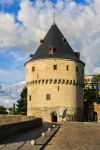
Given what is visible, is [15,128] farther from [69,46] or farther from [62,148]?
[69,46]

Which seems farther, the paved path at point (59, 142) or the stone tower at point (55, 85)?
the stone tower at point (55, 85)

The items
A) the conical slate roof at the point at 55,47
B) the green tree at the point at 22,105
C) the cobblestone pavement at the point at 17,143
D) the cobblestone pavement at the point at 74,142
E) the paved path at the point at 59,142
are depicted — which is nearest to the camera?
the cobblestone pavement at the point at 17,143

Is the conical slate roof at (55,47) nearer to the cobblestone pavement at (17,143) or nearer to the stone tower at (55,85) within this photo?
the stone tower at (55,85)

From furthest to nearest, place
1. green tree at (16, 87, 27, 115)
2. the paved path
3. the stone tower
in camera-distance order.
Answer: green tree at (16, 87, 27, 115), the stone tower, the paved path

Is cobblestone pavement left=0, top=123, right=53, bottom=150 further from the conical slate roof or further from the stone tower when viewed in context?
the conical slate roof

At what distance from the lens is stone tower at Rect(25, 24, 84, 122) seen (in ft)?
213

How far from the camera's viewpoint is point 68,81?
65875 mm

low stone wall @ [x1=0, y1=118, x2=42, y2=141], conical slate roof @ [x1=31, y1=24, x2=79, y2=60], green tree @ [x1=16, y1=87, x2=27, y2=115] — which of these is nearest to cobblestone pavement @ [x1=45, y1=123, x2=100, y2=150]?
low stone wall @ [x1=0, y1=118, x2=42, y2=141]

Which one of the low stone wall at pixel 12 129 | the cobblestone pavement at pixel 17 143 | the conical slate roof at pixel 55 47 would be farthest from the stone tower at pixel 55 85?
the cobblestone pavement at pixel 17 143

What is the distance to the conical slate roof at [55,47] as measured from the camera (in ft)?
218

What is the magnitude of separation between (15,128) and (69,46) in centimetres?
4764

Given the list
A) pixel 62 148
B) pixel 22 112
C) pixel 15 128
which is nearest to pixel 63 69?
pixel 22 112

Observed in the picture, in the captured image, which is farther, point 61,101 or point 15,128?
point 61,101

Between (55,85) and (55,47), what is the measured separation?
267 inches
